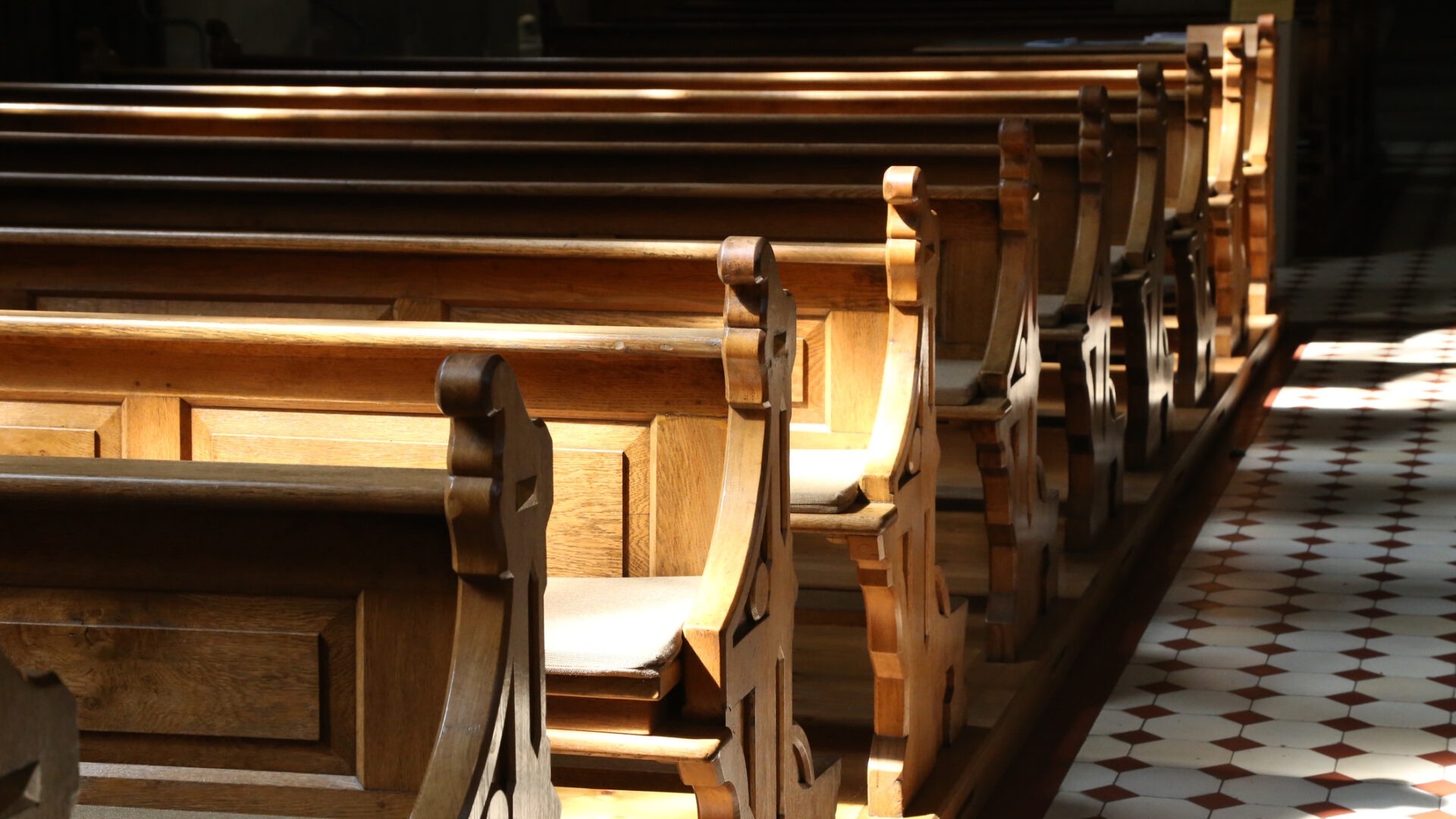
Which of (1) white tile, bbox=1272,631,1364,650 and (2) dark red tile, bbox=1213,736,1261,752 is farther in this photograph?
(1) white tile, bbox=1272,631,1364,650

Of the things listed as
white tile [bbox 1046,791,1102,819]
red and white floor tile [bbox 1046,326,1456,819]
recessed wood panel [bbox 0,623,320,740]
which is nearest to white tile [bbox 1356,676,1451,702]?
red and white floor tile [bbox 1046,326,1456,819]

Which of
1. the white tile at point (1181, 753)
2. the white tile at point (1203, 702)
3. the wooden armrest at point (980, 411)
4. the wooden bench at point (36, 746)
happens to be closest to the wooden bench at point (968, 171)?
the wooden armrest at point (980, 411)

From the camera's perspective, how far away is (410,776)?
1.64m

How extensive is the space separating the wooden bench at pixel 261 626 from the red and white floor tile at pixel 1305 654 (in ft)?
5.74

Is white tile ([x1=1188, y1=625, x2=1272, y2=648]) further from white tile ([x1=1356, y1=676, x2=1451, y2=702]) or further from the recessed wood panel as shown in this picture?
the recessed wood panel

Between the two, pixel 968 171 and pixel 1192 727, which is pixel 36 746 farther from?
pixel 968 171

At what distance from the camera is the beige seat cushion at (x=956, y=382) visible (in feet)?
10.7

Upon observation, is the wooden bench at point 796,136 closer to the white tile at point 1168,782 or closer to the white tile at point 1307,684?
the white tile at point 1307,684

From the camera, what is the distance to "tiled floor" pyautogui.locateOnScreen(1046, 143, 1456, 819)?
3170 millimetres

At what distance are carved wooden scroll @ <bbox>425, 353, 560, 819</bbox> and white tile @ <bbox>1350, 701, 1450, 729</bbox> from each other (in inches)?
95.4

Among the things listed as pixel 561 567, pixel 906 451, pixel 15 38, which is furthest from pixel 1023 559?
pixel 15 38

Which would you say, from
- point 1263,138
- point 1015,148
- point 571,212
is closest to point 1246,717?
point 1015,148

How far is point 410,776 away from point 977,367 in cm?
208

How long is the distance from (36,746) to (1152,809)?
8.13ft
